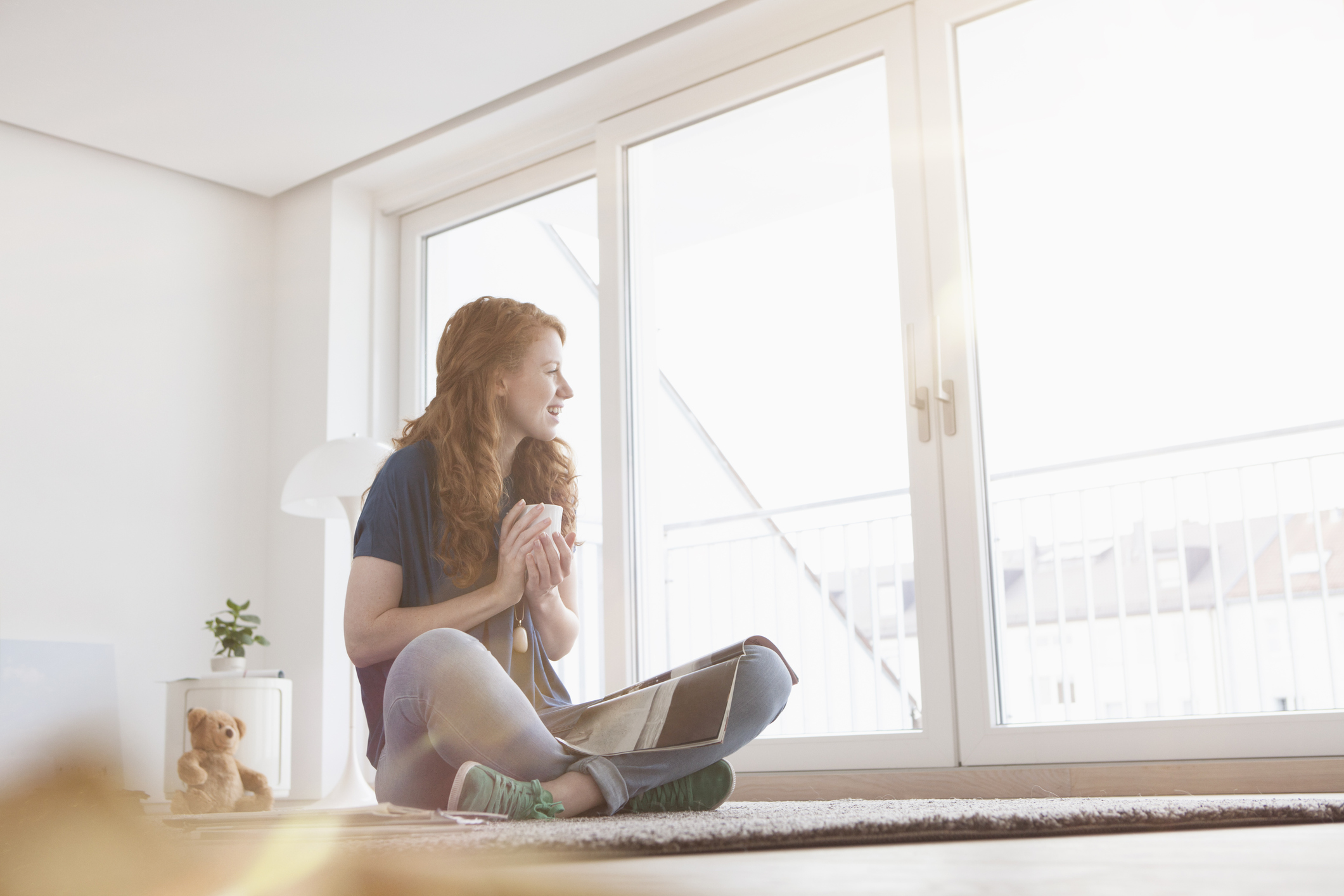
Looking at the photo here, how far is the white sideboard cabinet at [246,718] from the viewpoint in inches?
122

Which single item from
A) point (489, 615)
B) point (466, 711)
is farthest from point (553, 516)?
point (466, 711)

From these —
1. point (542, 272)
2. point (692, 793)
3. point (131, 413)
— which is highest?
point (542, 272)

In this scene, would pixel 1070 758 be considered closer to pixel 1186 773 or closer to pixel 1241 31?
pixel 1186 773

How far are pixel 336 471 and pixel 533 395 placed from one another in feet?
3.84

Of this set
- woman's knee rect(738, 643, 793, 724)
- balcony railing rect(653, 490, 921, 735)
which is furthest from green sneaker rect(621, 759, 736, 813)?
balcony railing rect(653, 490, 921, 735)

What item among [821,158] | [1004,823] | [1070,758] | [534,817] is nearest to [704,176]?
[821,158]

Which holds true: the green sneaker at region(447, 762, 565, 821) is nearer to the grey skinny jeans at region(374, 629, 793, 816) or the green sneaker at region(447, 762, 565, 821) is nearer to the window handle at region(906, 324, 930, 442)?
the grey skinny jeans at region(374, 629, 793, 816)

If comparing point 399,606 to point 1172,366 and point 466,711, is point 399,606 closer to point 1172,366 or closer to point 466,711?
point 466,711

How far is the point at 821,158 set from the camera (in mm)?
4039

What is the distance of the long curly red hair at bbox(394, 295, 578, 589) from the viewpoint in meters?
1.87

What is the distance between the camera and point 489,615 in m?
1.79

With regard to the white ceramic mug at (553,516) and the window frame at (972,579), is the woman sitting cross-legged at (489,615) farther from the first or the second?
the window frame at (972,579)

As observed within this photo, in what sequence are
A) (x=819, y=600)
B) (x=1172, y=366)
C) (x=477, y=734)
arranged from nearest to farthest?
(x=477, y=734)
(x=1172, y=366)
(x=819, y=600)

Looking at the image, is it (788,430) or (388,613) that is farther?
(788,430)
